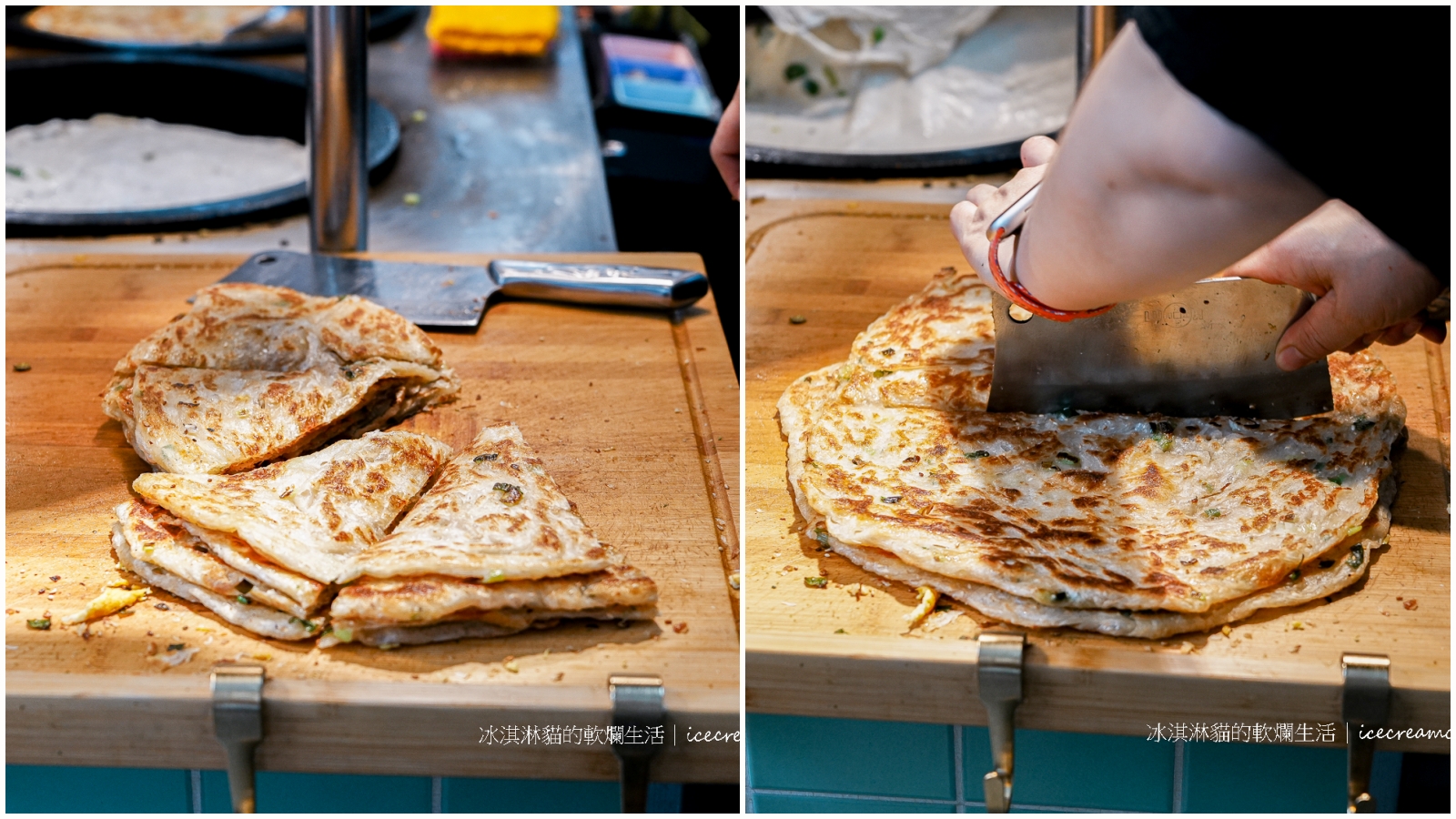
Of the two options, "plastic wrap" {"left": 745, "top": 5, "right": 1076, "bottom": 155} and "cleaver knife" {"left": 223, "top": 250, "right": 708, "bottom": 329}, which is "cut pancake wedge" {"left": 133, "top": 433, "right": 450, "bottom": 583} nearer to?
"cleaver knife" {"left": 223, "top": 250, "right": 708, "bottom": 329}

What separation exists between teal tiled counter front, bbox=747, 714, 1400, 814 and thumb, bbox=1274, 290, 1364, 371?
0.57 m

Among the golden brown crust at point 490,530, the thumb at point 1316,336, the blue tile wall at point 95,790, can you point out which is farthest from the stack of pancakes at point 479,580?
the thumb at point 1316,336

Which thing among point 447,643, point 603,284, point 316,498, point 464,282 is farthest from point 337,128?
point 447,643

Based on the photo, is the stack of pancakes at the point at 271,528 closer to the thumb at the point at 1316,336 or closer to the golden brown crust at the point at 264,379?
the golden brown crust at the point at 264,379

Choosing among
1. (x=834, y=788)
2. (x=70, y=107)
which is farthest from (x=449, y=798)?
(x=70, y=107)

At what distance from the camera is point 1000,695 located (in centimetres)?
143

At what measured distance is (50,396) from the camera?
2000 mm

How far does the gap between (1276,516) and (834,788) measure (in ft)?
2.32

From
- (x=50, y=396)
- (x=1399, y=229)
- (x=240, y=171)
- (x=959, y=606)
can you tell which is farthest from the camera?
(x=240, y=171)

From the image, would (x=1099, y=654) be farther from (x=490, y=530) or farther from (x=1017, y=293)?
(x=490, y=530)

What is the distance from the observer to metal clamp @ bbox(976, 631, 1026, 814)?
142 centimetres

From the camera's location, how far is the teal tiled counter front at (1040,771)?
1569 millimetres

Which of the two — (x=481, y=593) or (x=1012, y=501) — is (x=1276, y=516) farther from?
(x=481, y=593)

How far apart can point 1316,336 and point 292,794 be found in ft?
5.15
